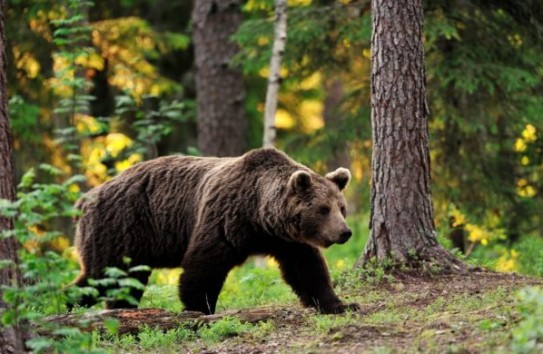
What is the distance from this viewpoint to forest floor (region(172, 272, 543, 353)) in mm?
6477

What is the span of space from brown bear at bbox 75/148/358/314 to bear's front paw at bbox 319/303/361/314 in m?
0.01

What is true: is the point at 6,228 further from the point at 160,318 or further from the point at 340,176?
the point at 340,176

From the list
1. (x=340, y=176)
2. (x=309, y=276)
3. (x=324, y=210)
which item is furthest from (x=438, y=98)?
(x=309, y=276)

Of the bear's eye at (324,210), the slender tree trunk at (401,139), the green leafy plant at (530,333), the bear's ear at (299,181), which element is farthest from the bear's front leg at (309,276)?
the green leafy plant at (530,333)

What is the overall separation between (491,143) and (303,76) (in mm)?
3074

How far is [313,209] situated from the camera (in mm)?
8555

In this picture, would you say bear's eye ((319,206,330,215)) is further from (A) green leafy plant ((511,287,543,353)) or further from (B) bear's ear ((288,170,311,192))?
(A) green leafy plant ((511,287,543,353))

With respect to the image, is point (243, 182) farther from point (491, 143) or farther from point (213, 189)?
point (491, 143)

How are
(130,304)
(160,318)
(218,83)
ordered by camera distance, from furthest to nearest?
(218,83) < (130,304) < (160,318)

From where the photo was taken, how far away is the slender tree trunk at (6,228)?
625cm

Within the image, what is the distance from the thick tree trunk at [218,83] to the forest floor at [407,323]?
808 centimetres

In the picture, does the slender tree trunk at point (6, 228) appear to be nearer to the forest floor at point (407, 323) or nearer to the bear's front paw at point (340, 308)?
the forest floor at point (407, 323)

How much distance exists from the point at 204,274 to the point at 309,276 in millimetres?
1010

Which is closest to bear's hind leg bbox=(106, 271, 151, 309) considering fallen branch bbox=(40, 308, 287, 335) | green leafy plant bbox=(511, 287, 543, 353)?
fallen branch bbox=(40, 308, 287, 335)
